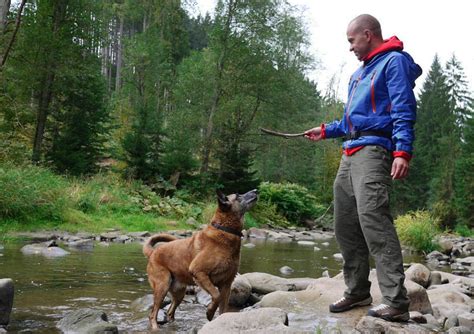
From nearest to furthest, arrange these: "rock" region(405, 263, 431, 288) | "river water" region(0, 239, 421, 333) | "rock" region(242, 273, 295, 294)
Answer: "river water" region(0, 239, 421, 333) < "rock" region(242, 273, 295, 294) < "rock" region(405, 263, 431, 288)

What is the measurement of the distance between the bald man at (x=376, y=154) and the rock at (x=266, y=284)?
261 centimetres

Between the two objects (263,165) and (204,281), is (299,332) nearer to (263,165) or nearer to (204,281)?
(204,281)

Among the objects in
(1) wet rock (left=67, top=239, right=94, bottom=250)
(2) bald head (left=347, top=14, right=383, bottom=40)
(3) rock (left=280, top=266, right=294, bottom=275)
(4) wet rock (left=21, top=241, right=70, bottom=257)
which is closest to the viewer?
(2) bald head (left=347, top=14, right=383, bottom=40)

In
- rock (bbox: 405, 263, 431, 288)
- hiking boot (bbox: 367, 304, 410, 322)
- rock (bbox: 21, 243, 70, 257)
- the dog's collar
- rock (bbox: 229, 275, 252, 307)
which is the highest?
the dog's collar

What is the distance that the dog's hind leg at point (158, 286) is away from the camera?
5.21 meters

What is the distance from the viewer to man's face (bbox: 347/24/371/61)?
14.4 feet

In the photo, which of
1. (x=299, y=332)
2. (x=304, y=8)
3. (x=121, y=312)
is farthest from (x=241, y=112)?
(x=299, y=332)

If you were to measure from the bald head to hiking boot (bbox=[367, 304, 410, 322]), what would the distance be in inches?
89.2

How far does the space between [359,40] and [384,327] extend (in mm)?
2365

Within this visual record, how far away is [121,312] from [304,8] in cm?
3176

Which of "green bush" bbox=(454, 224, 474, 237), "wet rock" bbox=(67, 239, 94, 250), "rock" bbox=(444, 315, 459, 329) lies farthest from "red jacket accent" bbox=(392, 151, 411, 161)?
"green bush" bbox=(454, 224, 474, 237)

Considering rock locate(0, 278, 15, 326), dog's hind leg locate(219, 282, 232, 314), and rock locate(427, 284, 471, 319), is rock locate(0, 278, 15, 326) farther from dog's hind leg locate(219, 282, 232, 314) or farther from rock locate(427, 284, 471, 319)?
rock locate(427, 284, 471, 319)

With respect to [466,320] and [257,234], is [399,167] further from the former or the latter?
[257,234]

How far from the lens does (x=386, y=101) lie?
13.8ft
